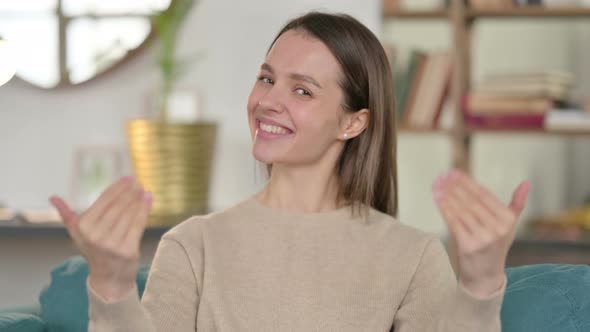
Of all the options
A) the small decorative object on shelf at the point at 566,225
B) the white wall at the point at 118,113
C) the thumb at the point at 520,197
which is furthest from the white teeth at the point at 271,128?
the small decorative object on shelf at the point at 566,225

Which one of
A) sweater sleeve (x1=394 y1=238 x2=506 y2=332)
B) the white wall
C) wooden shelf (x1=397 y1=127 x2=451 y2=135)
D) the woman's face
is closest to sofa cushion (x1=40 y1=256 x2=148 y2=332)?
the woman's face

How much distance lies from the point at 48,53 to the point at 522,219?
76.6 inches

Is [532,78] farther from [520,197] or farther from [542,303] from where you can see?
[520,197]

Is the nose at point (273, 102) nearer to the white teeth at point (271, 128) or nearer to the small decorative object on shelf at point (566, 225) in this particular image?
the white teeth at point (271, 128)

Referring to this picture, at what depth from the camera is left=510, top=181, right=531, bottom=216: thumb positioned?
4.12 ft

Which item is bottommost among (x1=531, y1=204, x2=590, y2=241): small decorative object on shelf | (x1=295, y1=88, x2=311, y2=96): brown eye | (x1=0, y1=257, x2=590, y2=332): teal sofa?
(x1=531, y1=204, x2=590, y2=241): small decorative object on shelf

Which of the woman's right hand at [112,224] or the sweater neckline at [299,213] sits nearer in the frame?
the woman's right hand at [112,224]

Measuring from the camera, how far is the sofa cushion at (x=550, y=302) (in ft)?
5.59

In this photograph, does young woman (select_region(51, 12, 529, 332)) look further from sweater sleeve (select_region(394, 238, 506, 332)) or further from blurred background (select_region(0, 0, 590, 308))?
blurred background (select_region(0, 0, 590, 308))

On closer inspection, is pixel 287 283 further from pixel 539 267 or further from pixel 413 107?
pixel 413 107

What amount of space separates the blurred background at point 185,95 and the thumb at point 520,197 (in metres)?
2.11

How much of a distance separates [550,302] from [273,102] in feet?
1.94

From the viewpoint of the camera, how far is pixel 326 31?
72.8 inches

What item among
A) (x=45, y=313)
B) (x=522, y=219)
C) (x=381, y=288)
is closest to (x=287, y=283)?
(x=381, y=288)
